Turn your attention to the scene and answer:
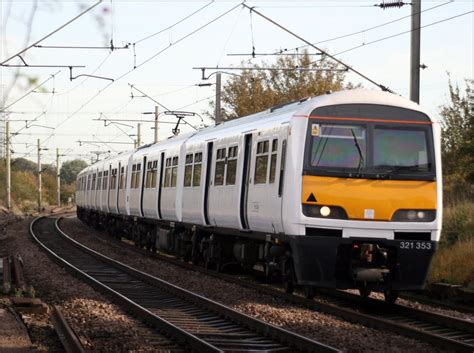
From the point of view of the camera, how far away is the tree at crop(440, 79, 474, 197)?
2523 cm

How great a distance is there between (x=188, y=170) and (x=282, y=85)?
84.4ft

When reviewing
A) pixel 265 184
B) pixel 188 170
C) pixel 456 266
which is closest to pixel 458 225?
pixel 456 266

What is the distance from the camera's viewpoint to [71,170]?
164875 mm

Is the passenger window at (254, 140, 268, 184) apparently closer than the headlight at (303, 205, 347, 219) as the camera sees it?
No

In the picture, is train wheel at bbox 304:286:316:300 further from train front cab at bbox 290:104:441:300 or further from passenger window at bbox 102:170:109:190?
passenger window at bbox 102:170:109:190

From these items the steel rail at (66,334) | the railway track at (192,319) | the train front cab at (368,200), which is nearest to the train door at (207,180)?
the railway track at (192,319)

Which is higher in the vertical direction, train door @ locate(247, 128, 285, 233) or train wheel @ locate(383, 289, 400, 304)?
train door @ locate(247, 128, 285, 233)

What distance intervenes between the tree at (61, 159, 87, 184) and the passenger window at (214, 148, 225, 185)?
13731 cm

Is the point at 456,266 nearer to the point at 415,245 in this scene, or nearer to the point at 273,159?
the point at 415,245

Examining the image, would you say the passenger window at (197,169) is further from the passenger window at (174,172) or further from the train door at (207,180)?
the passenger window at (174,172)

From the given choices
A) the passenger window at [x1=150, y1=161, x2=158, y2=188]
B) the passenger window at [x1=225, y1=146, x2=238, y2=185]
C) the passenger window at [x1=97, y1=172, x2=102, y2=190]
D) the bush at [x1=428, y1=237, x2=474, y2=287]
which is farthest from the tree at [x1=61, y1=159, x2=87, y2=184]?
the bush at [x1=428, y1=237, x2=474, y2=287]

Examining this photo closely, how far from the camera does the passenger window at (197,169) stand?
19.2 meters

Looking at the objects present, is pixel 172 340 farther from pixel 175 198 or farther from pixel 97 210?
pixel 97 210

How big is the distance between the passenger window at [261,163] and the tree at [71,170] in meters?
140
